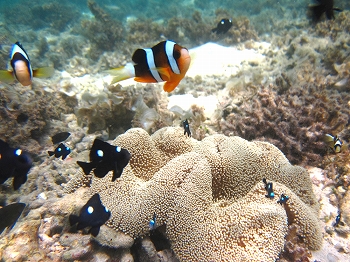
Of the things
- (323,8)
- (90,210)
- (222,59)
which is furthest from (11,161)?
(222,59)

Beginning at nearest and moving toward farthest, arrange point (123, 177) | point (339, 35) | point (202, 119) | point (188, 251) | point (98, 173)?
point (98, 173)
point (188, 251)
point (123, 177)
point (202, 119)
point (339, 35)

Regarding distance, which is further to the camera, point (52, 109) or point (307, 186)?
point (52, 109)

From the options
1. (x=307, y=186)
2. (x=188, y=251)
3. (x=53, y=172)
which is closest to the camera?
(x=188, y=251)

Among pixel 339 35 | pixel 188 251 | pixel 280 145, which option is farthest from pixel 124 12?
pixel 188 251

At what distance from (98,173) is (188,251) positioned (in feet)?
3.92

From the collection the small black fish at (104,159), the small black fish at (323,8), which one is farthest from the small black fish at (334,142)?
the small black fish at (104,159)

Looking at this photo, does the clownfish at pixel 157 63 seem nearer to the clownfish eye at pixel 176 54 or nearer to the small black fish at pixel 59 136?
the clownfish eye at pixel 176 54

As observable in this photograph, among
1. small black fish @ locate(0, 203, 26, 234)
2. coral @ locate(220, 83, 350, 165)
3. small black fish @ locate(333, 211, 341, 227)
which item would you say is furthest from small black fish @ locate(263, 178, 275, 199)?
small black fish @ locate(0, 203, 26, 234)

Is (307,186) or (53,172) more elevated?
(53,172)

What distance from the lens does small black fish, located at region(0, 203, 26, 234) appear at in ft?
8.20

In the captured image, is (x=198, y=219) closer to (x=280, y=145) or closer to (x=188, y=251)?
(x=188, y=251)

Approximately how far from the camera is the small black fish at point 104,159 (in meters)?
1.74

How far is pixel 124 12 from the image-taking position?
2083 centimetres

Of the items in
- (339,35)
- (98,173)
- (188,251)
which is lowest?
(188,251)
